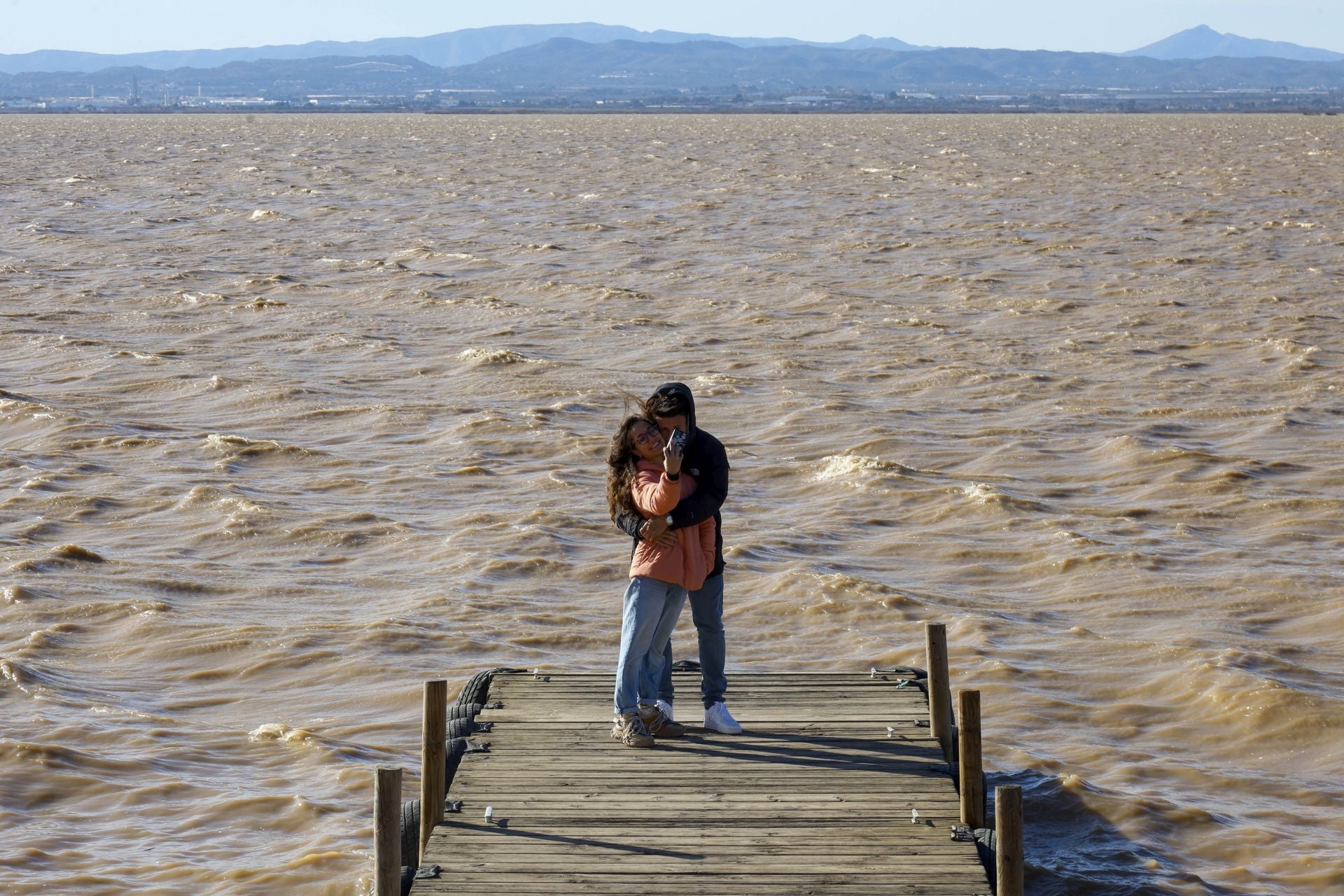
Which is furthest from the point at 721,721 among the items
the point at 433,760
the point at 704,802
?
the point at 433,760

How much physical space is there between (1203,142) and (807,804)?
285 feet

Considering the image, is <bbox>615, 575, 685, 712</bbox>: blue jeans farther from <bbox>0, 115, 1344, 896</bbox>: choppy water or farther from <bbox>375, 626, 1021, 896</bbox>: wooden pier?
<bbox>0, 115, 1344, 896</bbox>: choppy water

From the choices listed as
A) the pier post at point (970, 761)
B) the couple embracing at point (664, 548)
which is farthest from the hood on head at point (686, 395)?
the pier post at point (970, 761)

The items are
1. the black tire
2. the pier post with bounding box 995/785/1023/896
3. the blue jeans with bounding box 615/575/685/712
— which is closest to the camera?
the pier post with bounding box 995/785/1023/896

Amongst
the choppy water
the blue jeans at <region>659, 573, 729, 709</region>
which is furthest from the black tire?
the blue jeans at <region>659, 573, 729, 709</region>

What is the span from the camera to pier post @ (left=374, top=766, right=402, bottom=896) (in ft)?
20.0

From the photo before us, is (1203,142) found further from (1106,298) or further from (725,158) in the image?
(1106,298)

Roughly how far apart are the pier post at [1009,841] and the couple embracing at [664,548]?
211 cm

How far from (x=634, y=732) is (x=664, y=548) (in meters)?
0.93

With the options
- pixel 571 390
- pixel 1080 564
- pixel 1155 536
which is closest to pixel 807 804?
pixel 1080 564

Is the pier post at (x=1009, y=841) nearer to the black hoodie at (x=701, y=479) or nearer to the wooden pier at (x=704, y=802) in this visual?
the wooden pier at (x=704, y=802)

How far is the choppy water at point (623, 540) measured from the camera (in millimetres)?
9328

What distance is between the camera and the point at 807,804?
24.0 ft

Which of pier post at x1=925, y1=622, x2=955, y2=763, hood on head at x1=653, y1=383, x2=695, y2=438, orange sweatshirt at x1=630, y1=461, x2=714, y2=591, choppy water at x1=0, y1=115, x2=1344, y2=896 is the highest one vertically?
hood on head at x1=653, y1=383, x2=695, y2=438
